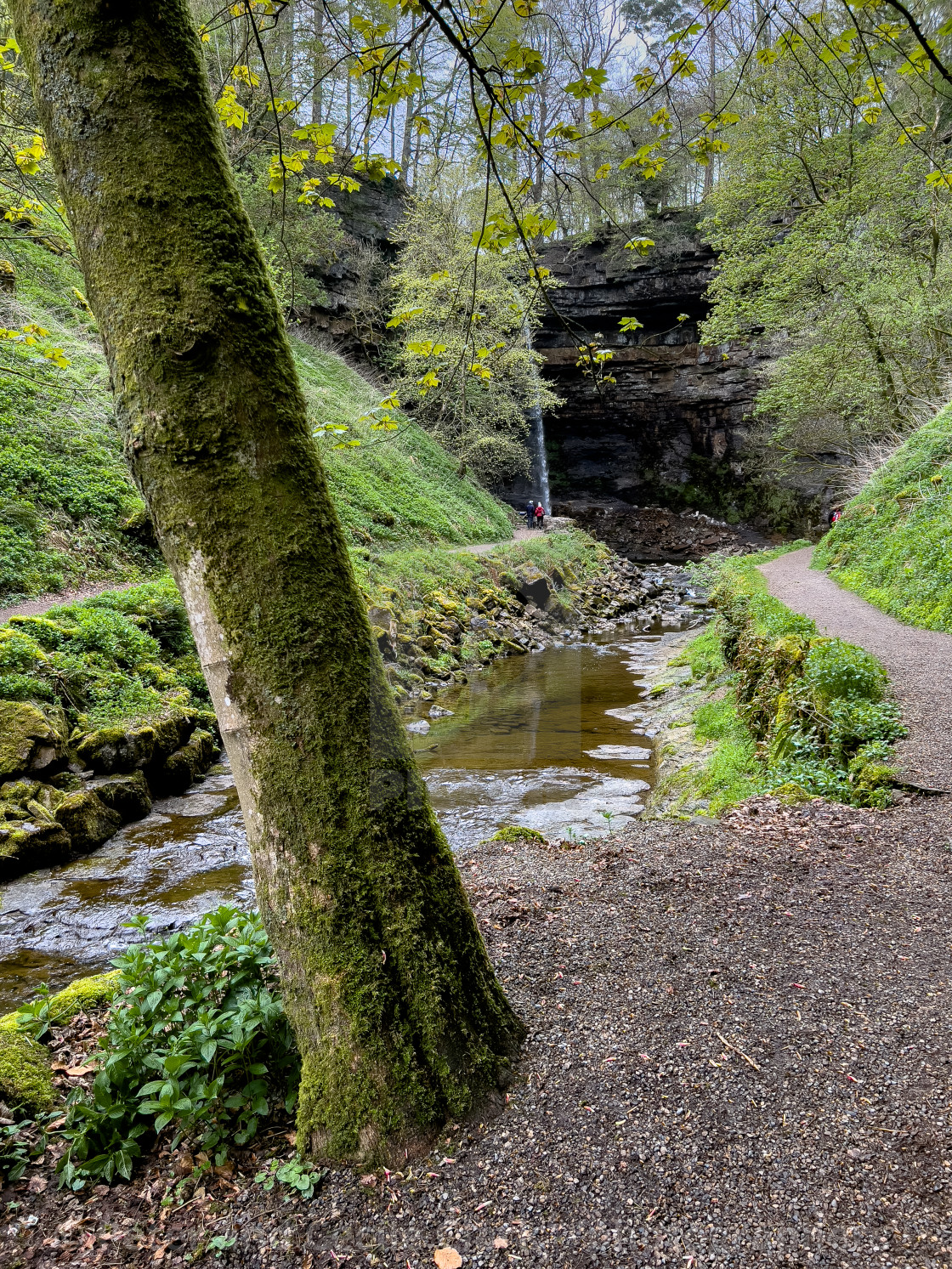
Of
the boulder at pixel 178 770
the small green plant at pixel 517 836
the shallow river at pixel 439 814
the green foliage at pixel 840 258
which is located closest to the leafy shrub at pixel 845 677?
the shallow river at pixel 439 814

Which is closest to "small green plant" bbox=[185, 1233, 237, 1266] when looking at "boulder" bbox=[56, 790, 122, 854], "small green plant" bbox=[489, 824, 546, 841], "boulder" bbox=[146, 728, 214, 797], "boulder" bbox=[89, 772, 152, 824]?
"small green plant" bbox=[489, 824, 546, 841]

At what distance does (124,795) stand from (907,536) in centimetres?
1296

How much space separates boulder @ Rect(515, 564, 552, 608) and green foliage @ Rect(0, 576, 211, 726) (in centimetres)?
1000

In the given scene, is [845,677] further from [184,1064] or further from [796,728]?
[184,1064]

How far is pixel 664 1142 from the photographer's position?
2.01m

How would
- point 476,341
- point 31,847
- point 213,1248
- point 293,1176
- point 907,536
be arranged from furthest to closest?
point 476,341 < point 907,536 < point 31,847 < point 293,1176 < point 213,1248

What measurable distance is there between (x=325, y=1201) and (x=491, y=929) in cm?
142

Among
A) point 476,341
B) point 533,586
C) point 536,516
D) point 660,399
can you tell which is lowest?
point 533,586

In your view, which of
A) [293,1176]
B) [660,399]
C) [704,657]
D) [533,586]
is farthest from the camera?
[660,399]

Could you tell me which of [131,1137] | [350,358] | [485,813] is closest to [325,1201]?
[131,1137]

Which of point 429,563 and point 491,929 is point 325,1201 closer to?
point 491,929

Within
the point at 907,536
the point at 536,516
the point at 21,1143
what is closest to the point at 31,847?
the point at 21,1143

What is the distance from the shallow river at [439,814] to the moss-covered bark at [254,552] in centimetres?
314

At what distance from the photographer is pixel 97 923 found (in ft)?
16.3
